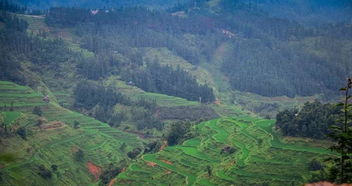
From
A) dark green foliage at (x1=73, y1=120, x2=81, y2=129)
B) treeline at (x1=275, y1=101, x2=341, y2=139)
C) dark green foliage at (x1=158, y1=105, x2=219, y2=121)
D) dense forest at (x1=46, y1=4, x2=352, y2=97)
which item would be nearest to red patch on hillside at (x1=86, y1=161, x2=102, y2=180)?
dark green foliage at (x1=73, y1=120, x2=81, y2=129)

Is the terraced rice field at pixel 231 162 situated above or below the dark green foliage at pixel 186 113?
above

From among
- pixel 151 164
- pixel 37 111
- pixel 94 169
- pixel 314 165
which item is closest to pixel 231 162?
pixel 314 165

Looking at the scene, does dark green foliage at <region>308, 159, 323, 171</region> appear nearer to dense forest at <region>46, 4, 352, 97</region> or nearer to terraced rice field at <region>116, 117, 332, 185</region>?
terraced rice field at <region>116, 117, 332, 185</region>

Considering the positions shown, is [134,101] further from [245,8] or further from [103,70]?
[245,8]

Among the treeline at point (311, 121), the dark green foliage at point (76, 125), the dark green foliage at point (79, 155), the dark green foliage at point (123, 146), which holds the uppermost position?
the treeline at point (311, 121)

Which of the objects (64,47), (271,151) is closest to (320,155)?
(271,151)

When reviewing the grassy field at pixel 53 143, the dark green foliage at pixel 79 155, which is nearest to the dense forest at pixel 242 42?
the grassy field at pixel 53 143

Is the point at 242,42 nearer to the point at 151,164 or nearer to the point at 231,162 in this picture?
the point at 151,164

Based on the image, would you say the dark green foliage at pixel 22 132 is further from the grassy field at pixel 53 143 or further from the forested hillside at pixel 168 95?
the grassy field at pixel 53 143
